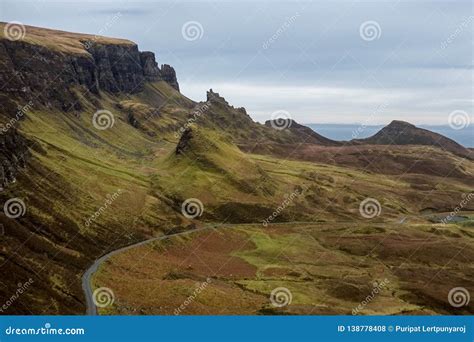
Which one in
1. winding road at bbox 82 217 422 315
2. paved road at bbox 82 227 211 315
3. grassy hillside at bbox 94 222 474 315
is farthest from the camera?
grassy hillside at bbox 94 222 474 315

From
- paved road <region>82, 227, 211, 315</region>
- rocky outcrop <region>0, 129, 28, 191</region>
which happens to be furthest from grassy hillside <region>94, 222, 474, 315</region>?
rocky outcrop <region>0, 129, 28, 191</region>

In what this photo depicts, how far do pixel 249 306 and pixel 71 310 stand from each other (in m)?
30.1

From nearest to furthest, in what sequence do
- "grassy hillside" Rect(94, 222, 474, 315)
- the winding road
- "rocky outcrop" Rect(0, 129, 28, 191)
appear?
the winding road, "grassy hillside" Rect(94, 222, 474, 315), "rocky outcrop" Rect(0, 129, 28, 191)

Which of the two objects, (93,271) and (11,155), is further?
(11,155)

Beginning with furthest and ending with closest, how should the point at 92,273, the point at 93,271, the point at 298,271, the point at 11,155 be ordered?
the point at 11,155 → the point at 298,271 → the point at 93,271 → the point at 92,273

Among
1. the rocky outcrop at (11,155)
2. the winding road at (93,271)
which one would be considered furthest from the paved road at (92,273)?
the rocky outcrop at (11,155)

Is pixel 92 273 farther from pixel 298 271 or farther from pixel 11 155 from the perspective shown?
pixel 298 271

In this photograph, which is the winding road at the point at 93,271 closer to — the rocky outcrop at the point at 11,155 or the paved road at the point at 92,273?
the paved road at the point at 92,273

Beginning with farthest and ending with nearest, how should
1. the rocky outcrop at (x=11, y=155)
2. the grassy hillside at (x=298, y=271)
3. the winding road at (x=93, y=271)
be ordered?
the rocky outcrop at (x=11, y=155)
the grassy hillside at (x=298, y=271)
the winding road at (x=93, y=271)

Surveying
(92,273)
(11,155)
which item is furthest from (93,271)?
(11,155)

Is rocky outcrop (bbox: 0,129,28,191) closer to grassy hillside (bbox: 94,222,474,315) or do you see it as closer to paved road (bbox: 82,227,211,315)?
paved road (bbox: 82,227,211,315)

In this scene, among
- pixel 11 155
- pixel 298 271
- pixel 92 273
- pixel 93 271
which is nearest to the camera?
pixel 92 273

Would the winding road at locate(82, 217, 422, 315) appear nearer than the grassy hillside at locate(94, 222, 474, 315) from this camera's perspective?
Yes

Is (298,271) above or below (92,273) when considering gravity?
above
